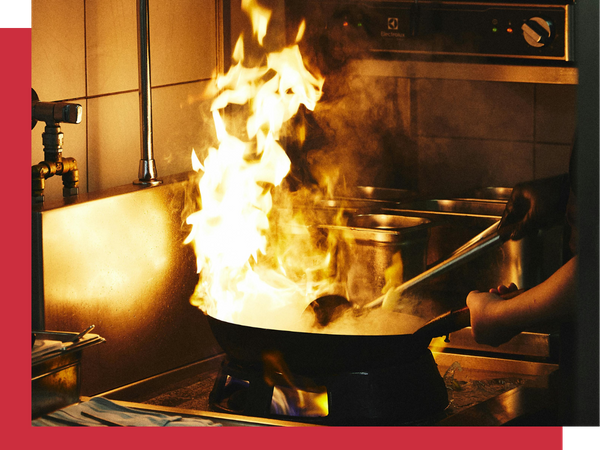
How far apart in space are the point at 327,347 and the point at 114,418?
256 mm

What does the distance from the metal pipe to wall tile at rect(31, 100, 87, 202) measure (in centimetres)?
8

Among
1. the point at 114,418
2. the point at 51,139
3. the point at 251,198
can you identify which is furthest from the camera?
the point at 251,198

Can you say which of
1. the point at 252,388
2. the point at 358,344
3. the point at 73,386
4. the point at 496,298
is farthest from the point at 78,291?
the point at 496,298

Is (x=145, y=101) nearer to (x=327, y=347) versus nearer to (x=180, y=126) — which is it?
(x=180, y=126)

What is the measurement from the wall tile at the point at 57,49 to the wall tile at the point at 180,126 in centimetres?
18

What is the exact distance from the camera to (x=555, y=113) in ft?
Result: 4.83

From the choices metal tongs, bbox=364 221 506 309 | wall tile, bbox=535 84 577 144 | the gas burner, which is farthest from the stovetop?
wall tile, bbox=535 84 577 144

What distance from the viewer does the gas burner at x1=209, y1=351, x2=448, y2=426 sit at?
106 centimetres

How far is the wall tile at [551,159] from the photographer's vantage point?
1474mm

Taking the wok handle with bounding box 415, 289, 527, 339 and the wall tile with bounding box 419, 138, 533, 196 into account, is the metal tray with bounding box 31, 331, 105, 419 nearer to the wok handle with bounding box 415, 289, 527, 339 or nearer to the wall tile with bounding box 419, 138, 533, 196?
the wok handle with bounding box 415, 289, 527, 339

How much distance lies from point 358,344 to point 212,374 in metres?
0.38

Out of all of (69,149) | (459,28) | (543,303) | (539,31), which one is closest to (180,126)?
(69,149)

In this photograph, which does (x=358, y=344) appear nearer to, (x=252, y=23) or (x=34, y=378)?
(x=34, y=378)

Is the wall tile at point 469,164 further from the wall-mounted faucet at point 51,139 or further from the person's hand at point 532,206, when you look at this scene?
the wall-mounted faucet at point 51,139
